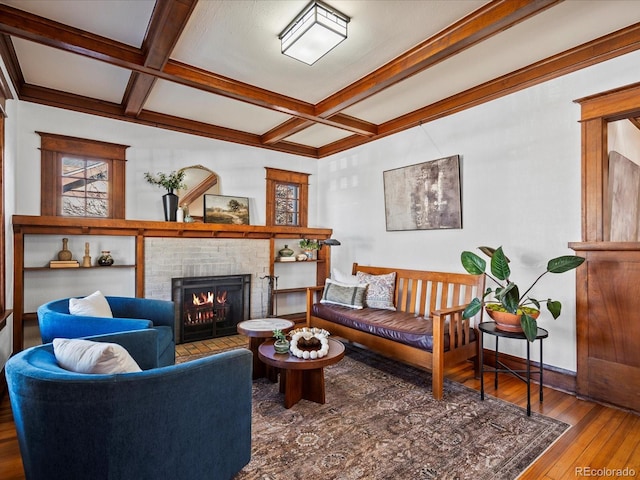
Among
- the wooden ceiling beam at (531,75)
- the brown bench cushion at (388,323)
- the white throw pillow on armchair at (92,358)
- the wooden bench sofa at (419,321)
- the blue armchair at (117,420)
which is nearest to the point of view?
the blue armchair at (117,420)

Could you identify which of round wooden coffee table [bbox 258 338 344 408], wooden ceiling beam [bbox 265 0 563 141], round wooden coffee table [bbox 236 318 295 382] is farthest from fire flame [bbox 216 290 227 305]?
wooden ceiling beam [bbox 265 0 563 141]

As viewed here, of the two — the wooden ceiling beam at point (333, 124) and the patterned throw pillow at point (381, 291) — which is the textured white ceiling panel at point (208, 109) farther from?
the patterned throw pillow at point (381, 291)

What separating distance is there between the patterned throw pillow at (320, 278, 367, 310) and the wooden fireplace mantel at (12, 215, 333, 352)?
1.26 meters

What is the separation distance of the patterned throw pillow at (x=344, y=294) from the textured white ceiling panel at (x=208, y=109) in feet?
7.50

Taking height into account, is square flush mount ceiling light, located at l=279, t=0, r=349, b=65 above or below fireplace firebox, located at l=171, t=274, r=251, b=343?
above

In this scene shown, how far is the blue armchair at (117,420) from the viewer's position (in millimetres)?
1278

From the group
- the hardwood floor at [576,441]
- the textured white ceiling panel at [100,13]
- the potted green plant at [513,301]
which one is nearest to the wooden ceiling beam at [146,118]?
the textured white ceiling panel at [100,13]

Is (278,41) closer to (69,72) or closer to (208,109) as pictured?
(208,109)

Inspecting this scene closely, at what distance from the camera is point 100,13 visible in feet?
7.79

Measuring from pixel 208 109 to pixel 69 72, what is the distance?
138 centimetres

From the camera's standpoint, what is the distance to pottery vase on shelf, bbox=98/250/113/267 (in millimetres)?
3900

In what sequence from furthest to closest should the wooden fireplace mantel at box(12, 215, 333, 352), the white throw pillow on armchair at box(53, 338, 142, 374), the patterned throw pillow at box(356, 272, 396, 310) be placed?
the patterned throw pillow at box(356, 272, 396, 310) → the wooden fireplace mantel at box(12, 215, 333, 352) → the white throw pillow on armchair at box(53, 338, 142, 374)

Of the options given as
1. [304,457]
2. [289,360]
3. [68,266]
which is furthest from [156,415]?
[68,266]

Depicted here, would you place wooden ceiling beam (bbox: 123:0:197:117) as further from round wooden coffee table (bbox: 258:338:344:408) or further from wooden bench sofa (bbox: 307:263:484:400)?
wooden bench sofa (bbox: 307:263:484:400)
